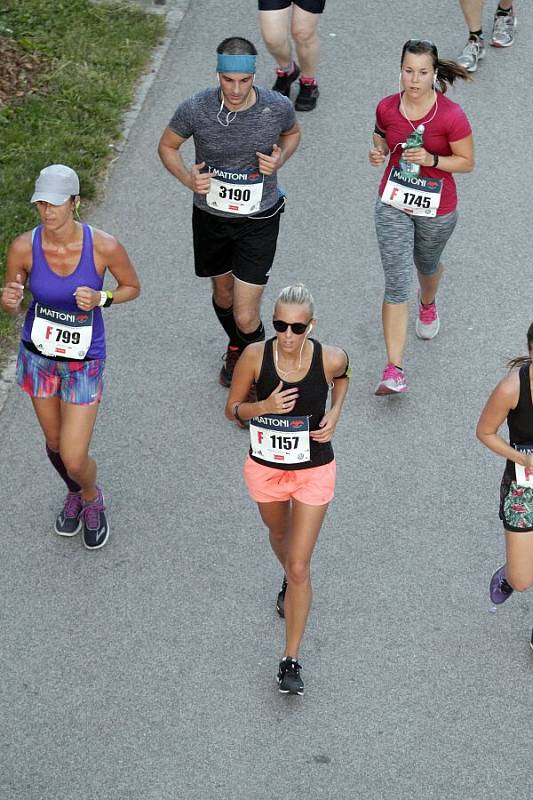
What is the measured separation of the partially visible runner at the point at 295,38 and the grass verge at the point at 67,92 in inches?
54.3

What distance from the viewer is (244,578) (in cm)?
606

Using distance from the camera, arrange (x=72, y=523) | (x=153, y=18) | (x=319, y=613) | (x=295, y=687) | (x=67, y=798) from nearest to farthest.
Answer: (x=67, y=798)
(x=295, y=687)
(x=319, y=613)
(x=72, y=523)
(x=153, y=18)

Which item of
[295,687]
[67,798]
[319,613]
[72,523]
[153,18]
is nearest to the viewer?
[67,798]

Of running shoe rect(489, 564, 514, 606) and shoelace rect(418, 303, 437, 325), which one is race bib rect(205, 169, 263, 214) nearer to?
shoelace rect(418, 303, 437, 325)

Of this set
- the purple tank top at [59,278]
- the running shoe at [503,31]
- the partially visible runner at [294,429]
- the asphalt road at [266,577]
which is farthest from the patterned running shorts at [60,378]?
the running shoe at [503,31]

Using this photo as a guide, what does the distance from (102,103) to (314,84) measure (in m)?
1.82

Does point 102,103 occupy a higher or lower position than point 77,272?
lower

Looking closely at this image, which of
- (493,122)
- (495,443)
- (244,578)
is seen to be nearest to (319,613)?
(244,578)

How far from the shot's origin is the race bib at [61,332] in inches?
223

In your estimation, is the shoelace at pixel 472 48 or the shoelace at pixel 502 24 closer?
the shoelace at pixel 472 48

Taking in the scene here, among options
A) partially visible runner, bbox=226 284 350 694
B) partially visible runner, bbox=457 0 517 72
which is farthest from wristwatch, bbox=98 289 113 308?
partially visible runner, bbox=457 0 517 72

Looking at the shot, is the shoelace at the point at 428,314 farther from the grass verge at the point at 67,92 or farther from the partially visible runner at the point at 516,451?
the grass verge at the point at 67,92

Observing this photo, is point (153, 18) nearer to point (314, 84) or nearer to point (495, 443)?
point (314, 84)

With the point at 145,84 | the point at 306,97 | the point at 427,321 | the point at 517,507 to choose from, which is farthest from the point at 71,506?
the point at 145,84
